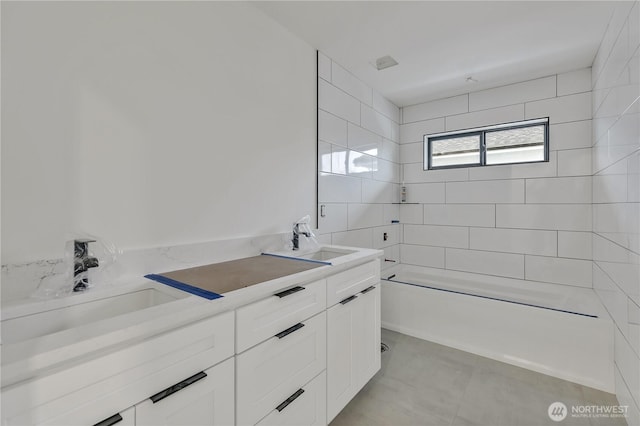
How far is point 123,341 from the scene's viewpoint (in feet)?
2.37

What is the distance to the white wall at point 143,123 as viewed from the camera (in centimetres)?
100

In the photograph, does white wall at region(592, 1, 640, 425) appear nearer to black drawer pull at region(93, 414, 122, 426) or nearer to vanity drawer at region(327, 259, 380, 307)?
vanity drawer at region(327, 259, 380, 307)

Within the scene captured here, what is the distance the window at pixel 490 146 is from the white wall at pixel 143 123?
2.10m

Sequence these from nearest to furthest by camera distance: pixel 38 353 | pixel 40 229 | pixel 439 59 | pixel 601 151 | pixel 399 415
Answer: pixel 38 353 < pixel 40 229 < pixel 399 415 < pixel 601 151 < pixel 439 59

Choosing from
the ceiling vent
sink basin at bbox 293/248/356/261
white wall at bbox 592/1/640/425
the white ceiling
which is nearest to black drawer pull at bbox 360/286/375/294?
sink basin at bbox 293/248/356/261

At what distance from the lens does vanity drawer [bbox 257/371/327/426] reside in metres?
1.16

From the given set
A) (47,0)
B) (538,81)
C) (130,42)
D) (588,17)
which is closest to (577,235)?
(538,81)

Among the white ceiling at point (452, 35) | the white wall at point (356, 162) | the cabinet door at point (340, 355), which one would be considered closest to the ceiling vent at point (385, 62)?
the white ceiling at point (452, 35)

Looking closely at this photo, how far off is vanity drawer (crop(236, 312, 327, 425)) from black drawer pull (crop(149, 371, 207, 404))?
0.49 feet

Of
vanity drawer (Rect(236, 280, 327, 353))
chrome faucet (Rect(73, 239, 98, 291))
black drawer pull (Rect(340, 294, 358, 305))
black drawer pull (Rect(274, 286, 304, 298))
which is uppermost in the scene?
chrome faucet (Rect(73, 239, 98, 291))

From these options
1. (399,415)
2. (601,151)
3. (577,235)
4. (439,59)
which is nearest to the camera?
(399,415)

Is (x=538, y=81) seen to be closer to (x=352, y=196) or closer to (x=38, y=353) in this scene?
(x=352, y=196)

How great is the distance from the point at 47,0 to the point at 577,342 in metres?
3.36

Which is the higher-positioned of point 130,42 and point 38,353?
point 130,42
